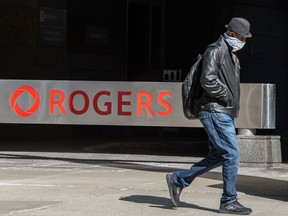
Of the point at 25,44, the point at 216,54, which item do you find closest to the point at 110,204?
the point at 216,54

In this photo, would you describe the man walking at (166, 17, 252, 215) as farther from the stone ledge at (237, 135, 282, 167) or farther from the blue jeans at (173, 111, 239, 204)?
the stone ledge at (237, 135, 282, 167)

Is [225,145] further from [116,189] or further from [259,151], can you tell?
[259,151]

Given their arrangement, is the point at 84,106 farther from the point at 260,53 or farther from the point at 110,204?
the point at 260,53

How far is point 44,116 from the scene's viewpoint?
1345cm

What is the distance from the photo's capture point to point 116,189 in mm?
9156

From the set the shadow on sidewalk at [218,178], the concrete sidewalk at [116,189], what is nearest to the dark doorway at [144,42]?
the shadow on sidewalk at [218,178]

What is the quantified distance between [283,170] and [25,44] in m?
11.4

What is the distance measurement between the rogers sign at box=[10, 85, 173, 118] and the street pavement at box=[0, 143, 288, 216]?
1018 mm

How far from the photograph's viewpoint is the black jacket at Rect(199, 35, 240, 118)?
273 inches

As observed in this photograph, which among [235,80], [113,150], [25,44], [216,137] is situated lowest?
[113,150]

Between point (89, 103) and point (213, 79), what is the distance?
6.74 meters

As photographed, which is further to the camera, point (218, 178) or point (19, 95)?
point (19, 95)

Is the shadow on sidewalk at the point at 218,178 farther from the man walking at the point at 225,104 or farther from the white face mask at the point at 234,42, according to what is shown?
the white face mask at the point at 234,42

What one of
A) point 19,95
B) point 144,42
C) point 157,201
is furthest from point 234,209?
point 144,42
